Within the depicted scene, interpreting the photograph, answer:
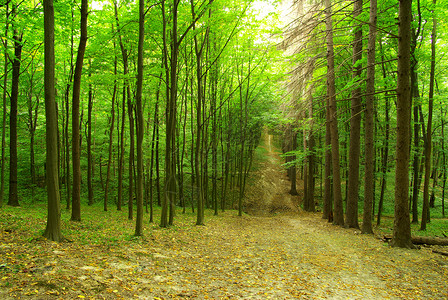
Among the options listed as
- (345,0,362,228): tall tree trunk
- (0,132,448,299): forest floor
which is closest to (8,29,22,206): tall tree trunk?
(0,132,448,299): forest floor

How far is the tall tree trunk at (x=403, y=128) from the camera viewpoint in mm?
6676

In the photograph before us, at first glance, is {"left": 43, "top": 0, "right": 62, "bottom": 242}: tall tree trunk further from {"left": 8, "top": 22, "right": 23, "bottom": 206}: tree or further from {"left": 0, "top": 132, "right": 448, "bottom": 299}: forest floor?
{"left": 8, "top": 22, "right": 23, "bottom": 206}: tree

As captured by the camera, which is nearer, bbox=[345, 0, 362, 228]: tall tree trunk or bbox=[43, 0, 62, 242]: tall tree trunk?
bbox=[43, 0, 62, 242]: tall tree trunk

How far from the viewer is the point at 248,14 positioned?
10.4m

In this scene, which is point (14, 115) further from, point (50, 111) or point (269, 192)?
point (269, 192)

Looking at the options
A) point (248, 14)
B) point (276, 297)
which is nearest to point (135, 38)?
point (248, 14)

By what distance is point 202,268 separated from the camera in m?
5.53

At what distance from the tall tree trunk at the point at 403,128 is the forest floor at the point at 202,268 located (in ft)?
2.06

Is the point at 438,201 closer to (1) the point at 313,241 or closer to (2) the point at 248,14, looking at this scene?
(1) the point at 313,241

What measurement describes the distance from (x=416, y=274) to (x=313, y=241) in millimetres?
3592

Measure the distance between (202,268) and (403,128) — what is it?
668 cm

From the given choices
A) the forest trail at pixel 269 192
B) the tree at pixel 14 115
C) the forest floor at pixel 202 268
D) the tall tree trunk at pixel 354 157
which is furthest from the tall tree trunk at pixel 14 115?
the forest trail at pixel 269 192

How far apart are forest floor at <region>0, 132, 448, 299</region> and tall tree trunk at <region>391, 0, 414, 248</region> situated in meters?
0.63

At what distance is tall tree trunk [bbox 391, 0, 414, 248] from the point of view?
21.9ft
